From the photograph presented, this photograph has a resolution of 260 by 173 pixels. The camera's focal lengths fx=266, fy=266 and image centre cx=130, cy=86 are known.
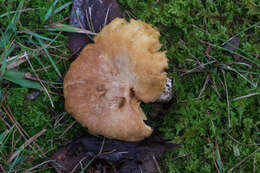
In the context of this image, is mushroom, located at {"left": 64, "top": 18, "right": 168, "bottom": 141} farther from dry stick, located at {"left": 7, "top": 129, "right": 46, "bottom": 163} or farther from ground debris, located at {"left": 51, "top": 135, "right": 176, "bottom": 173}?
dry stick, located at {"left": 7, "top": 129, "right": 46, "bottom": 163}

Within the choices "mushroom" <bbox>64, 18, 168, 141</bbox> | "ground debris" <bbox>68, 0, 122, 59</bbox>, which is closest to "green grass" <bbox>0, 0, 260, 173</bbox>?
"ground debris" <bbox>68, 0, 122, 59</bbox>

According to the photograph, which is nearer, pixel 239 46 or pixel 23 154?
A: pixel 23 154

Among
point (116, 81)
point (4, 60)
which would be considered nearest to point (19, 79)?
point (4, 60)

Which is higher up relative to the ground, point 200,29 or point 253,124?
point 200,29

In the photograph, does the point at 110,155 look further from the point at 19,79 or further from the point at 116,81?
the point at 19,79

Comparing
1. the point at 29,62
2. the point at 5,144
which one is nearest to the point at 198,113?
the point at 29,62

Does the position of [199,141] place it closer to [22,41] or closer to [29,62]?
[29,62]

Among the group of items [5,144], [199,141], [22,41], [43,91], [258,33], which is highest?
[22,41]
